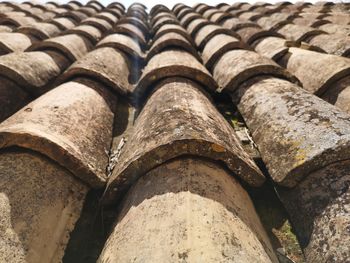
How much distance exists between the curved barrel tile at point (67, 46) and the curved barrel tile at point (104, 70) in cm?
39

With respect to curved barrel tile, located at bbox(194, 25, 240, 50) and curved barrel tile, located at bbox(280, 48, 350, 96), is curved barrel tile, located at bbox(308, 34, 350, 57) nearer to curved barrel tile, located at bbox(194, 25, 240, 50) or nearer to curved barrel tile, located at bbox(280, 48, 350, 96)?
curved barrel tile, located at bbox(280, 48, 350, 96)

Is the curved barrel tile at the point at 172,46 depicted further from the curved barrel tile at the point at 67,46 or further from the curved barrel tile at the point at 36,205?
the curved barrel tile at the point at 36,205

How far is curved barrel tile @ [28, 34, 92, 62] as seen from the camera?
9.25ft

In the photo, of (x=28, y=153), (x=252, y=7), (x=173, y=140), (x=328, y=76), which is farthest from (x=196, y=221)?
(x=252, y=7)

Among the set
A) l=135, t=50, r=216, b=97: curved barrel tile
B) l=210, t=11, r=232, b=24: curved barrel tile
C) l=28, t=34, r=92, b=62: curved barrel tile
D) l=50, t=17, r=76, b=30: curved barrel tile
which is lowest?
l=210, t=11, r=232, b=24: curved barrel tile

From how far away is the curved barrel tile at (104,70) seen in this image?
221 cm

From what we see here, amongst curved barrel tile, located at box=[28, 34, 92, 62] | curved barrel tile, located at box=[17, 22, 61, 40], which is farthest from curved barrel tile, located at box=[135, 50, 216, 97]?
curved barrel tile, located at box=[17, 22, 61, 40]

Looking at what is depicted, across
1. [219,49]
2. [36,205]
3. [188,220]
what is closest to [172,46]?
[219,49]

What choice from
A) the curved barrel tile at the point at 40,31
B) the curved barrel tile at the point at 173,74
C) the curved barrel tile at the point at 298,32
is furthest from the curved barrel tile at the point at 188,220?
the curved barrel tile at the point at 40,31

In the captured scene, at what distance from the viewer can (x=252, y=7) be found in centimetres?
634

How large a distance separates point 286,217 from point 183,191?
589 mm

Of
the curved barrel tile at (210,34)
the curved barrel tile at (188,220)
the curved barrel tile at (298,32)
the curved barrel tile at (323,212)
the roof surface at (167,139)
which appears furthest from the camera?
the curved barrel tile at (210,34)

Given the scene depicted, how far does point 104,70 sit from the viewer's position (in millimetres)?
2312

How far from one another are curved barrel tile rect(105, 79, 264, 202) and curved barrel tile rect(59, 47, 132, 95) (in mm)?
830
